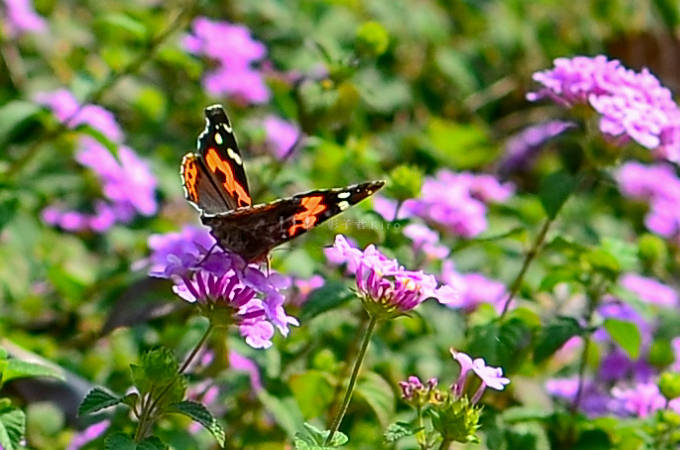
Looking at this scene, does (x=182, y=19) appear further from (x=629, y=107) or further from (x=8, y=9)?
(x=629, y=107)

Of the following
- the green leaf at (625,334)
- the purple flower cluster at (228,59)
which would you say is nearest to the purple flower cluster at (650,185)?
the purple flower cluster at (228,59)

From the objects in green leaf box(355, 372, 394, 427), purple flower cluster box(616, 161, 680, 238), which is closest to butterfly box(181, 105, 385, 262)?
green leaf box(355, 372, 394, 427)

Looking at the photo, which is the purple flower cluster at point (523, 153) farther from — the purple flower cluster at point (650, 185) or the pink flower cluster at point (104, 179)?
the pink flower cluster at point (104, 179)

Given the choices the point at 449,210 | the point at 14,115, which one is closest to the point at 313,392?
the point at 449,210

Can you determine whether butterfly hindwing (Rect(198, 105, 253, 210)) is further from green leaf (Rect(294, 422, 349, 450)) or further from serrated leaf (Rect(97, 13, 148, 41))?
serrated leaf (Rect(97, 13, 148, 41))

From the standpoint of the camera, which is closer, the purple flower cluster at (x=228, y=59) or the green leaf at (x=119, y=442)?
the green leaf at (x=119, y=442)

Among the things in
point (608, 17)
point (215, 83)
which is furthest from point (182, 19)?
point (608, 17)
